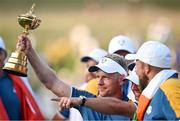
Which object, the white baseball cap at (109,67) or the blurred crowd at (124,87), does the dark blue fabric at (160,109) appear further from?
the white baseball cap at (109,67)

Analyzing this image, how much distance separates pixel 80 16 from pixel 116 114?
1629 centimetres

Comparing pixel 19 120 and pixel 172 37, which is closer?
pixel 19 120

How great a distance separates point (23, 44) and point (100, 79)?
773 mm

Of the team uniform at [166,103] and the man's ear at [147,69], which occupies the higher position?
the man's ear at [147,69]

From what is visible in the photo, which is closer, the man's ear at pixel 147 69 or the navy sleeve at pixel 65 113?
the man's ear at pixel 147 69

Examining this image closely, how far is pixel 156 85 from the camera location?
7.65 m

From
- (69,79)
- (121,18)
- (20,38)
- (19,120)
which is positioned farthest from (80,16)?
(20,38)

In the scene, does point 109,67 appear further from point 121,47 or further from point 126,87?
point 121,47

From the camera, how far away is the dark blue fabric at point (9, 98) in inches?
412

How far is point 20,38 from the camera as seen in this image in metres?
8.28

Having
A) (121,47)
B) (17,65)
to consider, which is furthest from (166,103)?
(121,47)

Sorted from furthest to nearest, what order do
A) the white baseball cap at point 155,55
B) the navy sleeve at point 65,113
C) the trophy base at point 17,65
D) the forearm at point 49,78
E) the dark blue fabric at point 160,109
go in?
the navy sleeve at point 65,113 < the forearm at point 49,78 < the trophy base at point 17,65 < the white baseball cap at point 155,55 < the dark blue fabric at point 160,109

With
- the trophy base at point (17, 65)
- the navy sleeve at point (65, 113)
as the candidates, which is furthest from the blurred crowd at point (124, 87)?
the navy sleeve at point (65, 113)

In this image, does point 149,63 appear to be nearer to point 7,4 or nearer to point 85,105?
point 85,105
